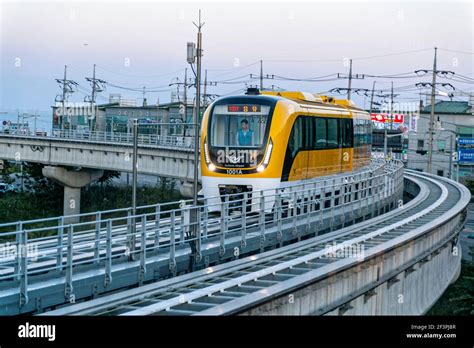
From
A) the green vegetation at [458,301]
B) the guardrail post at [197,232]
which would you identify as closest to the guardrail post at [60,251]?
the guardrail post at [197,232]

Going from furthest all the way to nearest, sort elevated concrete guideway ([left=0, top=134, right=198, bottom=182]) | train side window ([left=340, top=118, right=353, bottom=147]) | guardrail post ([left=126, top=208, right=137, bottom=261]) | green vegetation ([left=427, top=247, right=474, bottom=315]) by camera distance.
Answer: elevated concrete guideway ([left=0, top=134, right=198, bottom=182]) < train side window ([left=340, top=118, right=353, bottom=147]) < green vegetation ([left=427, top=247, right=474, bottom=315]) < guardrail post ([left=126, top=208, right=137, bottom=261])

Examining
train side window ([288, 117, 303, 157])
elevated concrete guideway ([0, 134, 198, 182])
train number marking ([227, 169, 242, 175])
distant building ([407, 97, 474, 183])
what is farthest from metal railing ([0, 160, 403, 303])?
distant building ([407, 97, 474, 183])

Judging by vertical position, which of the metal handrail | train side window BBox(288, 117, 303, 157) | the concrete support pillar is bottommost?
the concrete support pillar

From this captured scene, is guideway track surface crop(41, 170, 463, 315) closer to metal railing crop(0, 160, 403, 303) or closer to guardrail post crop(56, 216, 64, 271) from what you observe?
metal railing crop(0, 160, 403, 303)

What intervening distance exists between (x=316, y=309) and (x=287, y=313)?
89 centimetres

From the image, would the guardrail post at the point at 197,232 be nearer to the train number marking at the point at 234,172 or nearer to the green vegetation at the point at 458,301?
the green vegetation at the point at 458,301

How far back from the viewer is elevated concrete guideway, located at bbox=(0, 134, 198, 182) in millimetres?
41719

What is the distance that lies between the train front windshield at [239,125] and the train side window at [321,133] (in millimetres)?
3249

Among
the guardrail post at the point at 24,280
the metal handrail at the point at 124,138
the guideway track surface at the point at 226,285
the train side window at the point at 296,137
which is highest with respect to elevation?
the train side window at the point at 296,137

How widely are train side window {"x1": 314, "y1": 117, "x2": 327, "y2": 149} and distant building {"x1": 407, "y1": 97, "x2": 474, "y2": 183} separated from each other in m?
25.6

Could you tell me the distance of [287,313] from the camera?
33.6 ft

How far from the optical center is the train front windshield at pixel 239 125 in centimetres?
1998
